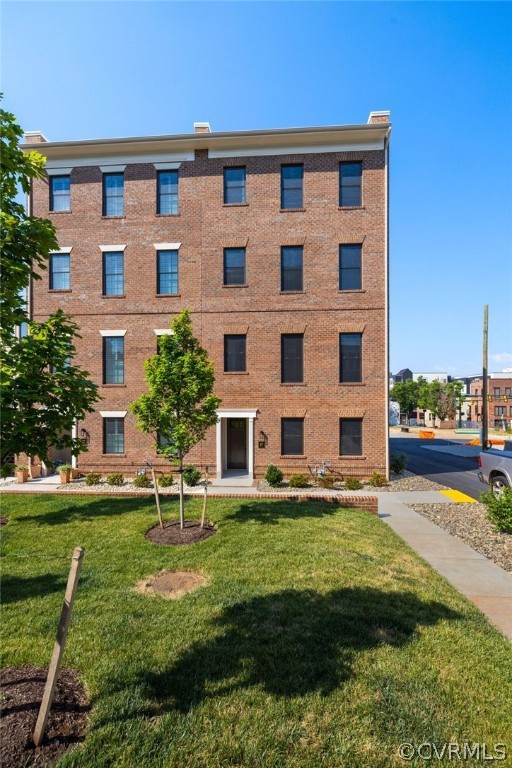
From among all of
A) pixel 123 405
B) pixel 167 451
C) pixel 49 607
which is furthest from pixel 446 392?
pixel 49 607

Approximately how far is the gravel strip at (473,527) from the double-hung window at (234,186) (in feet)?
46.6

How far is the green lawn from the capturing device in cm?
301

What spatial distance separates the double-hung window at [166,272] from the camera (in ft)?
52.1

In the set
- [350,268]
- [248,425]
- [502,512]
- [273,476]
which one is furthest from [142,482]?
[350,268]

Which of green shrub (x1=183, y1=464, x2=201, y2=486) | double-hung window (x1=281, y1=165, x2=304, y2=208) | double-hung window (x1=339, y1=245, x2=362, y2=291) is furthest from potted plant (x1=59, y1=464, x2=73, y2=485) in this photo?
double-hung window (x1=281, y1=165, x2=304, y2=208)

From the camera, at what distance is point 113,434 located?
1597cm

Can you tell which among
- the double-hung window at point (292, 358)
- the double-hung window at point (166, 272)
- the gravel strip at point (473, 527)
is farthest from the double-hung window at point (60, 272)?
the gravel strip at point (473, 527)

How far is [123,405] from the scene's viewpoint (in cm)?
1586

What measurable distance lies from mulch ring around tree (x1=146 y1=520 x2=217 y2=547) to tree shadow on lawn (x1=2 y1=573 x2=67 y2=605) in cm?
211

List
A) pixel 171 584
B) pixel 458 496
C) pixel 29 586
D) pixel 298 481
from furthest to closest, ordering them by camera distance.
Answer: pixel 298 481 → pixel 458 496 → pixel 171 584 → pixel 29 586

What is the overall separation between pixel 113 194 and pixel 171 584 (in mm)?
16685

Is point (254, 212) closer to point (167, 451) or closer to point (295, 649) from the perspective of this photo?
point (167, 451)

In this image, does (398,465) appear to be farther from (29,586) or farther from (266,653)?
(29,586)

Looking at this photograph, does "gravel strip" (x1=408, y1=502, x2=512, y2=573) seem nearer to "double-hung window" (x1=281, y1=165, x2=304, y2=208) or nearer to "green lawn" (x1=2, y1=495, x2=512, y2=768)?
"green lawn" (x1=2, y1=495, x2=512, y2=768)
